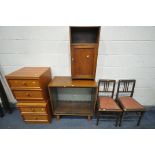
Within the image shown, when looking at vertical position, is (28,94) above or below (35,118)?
above

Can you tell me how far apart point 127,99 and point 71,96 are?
121 centimetres

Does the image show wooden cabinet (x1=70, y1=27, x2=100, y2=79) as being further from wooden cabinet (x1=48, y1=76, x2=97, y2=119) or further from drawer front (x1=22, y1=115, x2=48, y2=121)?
drawer front (x1=22, y1=115, x2=48, y2=121)

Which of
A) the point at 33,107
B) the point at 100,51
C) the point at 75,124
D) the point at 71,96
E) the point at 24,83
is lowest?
the point at 75,124

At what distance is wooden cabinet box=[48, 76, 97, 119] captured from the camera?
5.69ft

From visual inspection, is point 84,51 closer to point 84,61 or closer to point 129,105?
point 84,61

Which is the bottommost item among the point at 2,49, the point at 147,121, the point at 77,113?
the point at 147,121

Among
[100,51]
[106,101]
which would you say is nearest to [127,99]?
[106,101]

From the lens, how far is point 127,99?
6.44 ft

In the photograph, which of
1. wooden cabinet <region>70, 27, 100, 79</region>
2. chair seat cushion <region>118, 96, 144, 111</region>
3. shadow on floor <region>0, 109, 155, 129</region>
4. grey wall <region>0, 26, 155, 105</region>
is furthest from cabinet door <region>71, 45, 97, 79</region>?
shadow on floor <region>0, 109, 155, 129</region>

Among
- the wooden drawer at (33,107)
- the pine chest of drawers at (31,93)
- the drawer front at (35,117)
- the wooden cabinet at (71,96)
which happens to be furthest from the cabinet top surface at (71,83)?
the drawer front at (35,117)

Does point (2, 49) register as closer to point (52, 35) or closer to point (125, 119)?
point (52, 35)

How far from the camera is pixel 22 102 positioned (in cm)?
176

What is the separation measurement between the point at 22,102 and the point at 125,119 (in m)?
2.11

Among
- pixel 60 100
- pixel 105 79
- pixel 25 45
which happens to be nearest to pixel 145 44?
pixel 105 79
